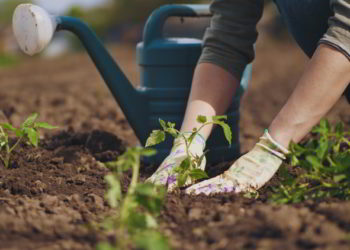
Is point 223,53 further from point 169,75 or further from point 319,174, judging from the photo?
point 319,174

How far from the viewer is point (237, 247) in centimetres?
119

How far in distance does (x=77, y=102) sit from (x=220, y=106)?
2253 millimetres

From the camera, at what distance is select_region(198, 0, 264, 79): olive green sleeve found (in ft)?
7.30

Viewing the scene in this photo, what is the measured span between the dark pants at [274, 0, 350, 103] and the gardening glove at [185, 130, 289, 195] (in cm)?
54

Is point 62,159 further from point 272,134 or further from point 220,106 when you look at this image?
point 272,134

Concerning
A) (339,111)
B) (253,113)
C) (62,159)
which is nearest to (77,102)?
(253,113)

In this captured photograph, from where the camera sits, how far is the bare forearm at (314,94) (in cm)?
171

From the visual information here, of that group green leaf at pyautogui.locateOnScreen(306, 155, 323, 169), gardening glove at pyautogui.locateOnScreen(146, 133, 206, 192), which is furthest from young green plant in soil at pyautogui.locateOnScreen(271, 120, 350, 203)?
gardening glove at pyautogui.locateOnScreen(146, 133, 206, 192)

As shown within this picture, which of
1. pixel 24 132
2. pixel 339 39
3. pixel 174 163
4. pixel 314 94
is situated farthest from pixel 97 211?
pixel 339 39

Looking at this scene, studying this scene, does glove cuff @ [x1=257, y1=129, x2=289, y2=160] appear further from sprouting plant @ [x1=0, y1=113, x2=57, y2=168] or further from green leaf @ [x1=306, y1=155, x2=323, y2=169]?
sprouting plant @ [x1=0, y1=113, x2=57, y2=168]

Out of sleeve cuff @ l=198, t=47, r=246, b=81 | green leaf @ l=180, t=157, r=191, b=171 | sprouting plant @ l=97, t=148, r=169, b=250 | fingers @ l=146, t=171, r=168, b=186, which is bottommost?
fingers @ l=146, t=171, r=168, b=186

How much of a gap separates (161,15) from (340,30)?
0.88 m

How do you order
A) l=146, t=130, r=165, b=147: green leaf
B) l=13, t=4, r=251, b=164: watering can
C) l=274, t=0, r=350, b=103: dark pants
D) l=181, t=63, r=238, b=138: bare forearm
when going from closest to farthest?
l=146, t=130, r=165, b=147: green leaf < l=274, t=0, r=350, b=103: dark pants < l=181, t=63, r=238, b=138: bare forearm < l=13, t=4, r=251, b=164: watering can

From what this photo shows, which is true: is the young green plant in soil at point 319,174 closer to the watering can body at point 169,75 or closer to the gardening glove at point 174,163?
the gardening glove at point 174,163
